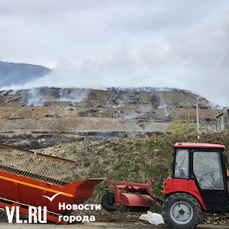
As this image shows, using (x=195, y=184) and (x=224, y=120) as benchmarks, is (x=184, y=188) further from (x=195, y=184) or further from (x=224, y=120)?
(x=224, y=120)

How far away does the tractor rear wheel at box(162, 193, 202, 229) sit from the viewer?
808 centimetres

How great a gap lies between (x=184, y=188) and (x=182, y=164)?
619 millimetres

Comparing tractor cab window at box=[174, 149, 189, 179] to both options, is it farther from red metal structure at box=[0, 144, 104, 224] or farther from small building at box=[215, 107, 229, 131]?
small building at box=[215, 107, 229, 131]

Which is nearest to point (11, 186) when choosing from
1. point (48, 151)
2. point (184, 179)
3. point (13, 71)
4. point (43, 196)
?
point (43, 196)

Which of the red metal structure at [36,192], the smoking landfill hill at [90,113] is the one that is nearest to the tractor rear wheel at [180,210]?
the red metal structure at [36,192]

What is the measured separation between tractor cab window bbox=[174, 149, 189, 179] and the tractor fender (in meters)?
0.16

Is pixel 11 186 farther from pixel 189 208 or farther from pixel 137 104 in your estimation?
pixel 137 104

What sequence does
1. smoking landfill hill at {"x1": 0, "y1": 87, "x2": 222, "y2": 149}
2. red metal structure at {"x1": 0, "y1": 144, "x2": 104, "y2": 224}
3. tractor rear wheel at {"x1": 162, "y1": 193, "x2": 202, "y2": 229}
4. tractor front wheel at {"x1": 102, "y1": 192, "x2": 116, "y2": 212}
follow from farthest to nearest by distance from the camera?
1. smoking landfill hill at {"x1": 0, "y1": 87, "x2": 222, "y2": 149}
2. tractor front wheel at {"x1": 102, "y1": 192, "x2": 116, "y2": 212}
3. red metal structure at {"x1": 0, "y1": 144, "x2": 104, "y2": 224}
4. tractor rear wheel at {"x1": 162, "y1": 193, "x2": 202, "y2": 229}

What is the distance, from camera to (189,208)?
8180mm

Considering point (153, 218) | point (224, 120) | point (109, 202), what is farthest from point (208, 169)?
point (224, 120)

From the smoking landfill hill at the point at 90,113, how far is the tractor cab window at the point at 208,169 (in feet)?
114

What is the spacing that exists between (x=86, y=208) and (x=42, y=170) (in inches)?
114

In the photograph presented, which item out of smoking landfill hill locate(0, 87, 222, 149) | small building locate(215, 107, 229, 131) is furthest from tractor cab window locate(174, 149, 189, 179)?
smoking landfill hill locate(0, 87, 222, 149)

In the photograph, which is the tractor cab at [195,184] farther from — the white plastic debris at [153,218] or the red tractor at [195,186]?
the white plastic debris at [153,218]
